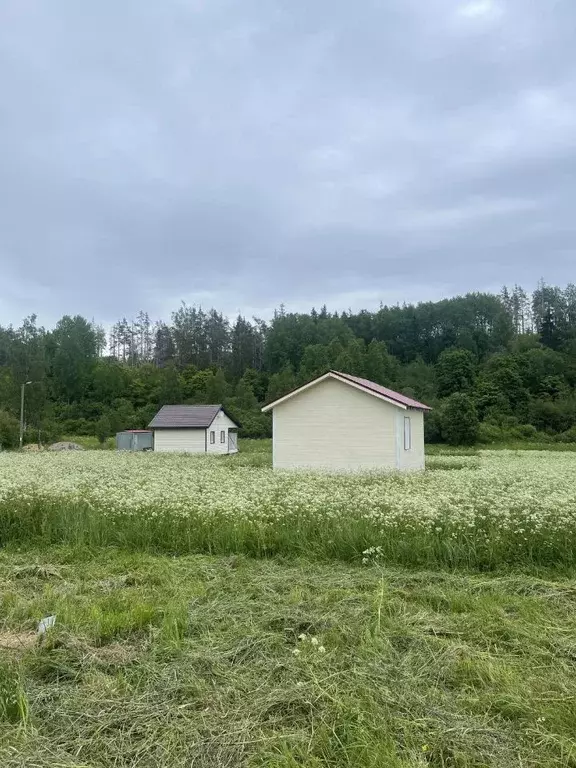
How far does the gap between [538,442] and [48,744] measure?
53.2 metres

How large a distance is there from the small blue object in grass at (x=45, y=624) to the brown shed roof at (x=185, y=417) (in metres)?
35.9

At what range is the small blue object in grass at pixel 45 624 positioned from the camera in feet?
17.7

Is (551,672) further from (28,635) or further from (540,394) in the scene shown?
(540,394)

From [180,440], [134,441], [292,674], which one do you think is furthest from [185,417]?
[292,674]

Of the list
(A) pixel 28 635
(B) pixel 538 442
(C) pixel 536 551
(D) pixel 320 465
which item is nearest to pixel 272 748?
(A) pixel 28 635

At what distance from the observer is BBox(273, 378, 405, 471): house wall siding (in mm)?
22859

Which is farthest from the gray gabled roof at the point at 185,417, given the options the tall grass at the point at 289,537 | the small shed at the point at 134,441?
the tall grass at the point at 289,537

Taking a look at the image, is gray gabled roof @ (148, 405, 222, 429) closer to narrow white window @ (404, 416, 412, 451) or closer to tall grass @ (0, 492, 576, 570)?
narrow white window @ (404, 416, 412, 451)

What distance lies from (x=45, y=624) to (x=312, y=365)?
77129 millimetres

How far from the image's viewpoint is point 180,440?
42125mm

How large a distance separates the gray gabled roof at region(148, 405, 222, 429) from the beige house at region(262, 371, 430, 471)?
60.3 feet

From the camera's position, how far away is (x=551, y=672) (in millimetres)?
4453

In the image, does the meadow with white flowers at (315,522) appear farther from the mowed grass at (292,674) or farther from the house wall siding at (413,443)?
the house wall siding at (413,443)

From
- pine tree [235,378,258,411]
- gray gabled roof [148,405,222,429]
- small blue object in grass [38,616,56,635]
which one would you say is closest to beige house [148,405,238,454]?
gray gabled roof [148,405,222,429]
